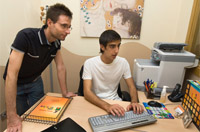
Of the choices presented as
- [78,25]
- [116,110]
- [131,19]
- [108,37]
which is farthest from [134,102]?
[78,25]

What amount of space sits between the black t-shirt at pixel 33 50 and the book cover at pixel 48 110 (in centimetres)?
36

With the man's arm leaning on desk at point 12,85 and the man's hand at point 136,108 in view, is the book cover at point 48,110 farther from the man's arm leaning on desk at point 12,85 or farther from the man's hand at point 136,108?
the man's hand at point 136,108

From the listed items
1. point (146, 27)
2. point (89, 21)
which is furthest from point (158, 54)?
point (89, 21)

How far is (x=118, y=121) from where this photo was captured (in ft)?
3.07

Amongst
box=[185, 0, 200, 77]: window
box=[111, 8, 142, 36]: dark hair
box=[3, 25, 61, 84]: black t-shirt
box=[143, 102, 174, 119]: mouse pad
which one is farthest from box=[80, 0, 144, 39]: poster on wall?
box=[143, 102, 174, 119]: mouse pad

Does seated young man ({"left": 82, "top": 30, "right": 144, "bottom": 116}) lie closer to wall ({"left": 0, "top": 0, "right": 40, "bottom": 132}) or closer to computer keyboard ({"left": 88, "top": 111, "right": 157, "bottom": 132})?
computer keyboard ({"left": 88, "top": 111, "right": 157, "bottom": 132})

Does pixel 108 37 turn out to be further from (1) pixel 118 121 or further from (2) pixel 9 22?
(2) pixel 9 22

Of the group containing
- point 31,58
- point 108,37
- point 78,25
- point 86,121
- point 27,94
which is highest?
point 78,25

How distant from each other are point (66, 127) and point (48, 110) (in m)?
0.23

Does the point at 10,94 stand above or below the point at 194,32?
below

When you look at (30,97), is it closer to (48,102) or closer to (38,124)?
(48,102)

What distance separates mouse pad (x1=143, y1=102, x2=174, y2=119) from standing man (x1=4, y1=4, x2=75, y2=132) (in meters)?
0.76

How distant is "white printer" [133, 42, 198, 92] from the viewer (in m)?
1.41

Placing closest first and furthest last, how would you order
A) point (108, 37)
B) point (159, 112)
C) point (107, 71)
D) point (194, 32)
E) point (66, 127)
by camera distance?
point (66, 127) < point (159, 112) < point (108, 37) < point (107, 71) < point (194, 32)
